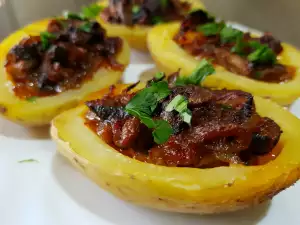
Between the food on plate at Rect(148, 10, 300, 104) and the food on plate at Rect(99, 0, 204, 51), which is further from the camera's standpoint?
the food on plate at Rect(99, 0, 204, 51)

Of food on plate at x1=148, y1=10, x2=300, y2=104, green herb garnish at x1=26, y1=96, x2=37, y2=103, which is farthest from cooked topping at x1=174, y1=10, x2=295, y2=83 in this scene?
green herb garnish at x1=26, y1=96, x2=37, y2=103

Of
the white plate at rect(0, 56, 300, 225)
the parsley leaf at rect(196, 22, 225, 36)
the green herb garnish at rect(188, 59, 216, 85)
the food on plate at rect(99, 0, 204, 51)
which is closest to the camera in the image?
the white plate at rect(0, 56, 300, 225)

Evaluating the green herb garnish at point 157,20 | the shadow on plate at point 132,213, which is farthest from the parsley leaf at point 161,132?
the green herb garnish at point 157,20

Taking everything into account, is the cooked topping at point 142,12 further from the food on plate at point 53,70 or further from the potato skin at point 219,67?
the food on plate at point 53,70

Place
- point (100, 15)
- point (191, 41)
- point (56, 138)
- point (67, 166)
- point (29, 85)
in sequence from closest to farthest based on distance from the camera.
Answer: point (56, 138)
point (67, 166)
point (29, 85)
point (191, 41)
point (100, 15)

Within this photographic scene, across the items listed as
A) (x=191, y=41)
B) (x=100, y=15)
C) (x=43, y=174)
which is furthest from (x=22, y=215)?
(x=100, y=15)

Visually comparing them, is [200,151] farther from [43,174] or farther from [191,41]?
[191,41]

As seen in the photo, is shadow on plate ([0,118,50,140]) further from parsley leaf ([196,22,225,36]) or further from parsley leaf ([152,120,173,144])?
parsley leaf ([196,22,225,36])
